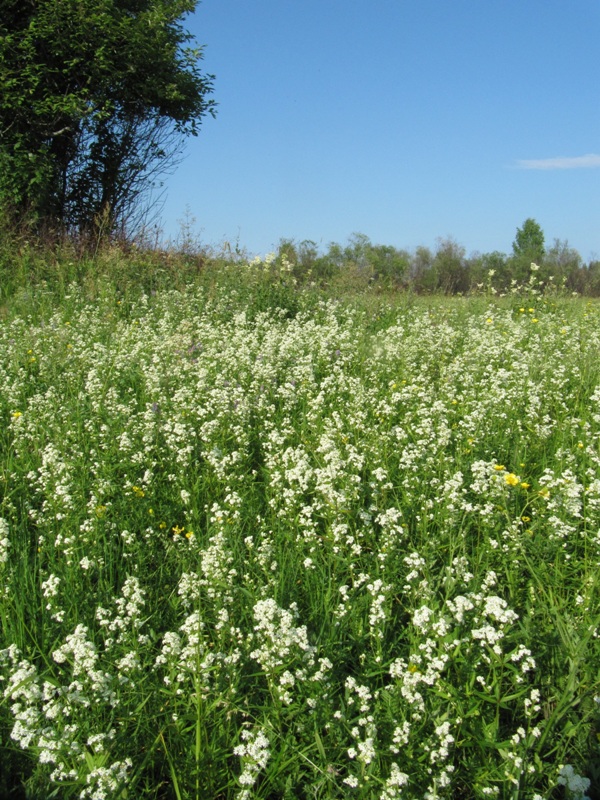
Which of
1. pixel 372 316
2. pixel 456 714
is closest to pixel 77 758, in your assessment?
pixel 456 714

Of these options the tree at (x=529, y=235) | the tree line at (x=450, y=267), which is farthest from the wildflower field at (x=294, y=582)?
the tree at (x=529, y=235)

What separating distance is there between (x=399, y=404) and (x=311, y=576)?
7.42ft

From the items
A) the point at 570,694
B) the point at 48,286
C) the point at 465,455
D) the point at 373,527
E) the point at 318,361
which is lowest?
the point at 570,694

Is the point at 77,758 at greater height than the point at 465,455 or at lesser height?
lesser

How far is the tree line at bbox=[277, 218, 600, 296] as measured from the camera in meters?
11.5

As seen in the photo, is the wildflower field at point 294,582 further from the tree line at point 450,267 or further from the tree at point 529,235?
the tree at point 529,235

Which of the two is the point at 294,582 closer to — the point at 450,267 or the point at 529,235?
the point at 450,267

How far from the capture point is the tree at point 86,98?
1259 centimetres

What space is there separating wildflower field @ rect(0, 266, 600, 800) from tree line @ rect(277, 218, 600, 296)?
583cm

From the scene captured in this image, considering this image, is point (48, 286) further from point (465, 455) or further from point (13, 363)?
point (465, 455)

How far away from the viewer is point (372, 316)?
8.82m

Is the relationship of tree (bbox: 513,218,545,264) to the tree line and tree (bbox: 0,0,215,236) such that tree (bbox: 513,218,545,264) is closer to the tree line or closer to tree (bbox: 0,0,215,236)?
the tree line

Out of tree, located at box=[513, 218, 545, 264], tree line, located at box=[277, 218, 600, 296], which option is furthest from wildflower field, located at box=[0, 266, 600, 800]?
tree, located at box=[513, 218, 545, 264]

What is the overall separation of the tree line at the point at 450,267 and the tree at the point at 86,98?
3.93m
